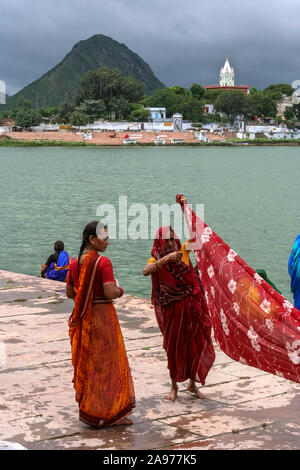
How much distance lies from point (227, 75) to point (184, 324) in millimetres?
198154

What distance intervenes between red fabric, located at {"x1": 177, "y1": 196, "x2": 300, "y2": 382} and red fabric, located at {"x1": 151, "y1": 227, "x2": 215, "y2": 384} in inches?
5.2

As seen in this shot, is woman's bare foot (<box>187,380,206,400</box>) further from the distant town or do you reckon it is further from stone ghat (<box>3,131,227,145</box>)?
stone ghat (<box>3,131,227,145</box>)

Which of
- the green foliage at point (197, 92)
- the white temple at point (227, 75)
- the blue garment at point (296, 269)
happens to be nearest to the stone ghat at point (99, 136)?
the green foliage at point (197, 92)

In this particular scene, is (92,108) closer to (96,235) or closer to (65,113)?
(65,113)

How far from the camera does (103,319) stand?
4824mm

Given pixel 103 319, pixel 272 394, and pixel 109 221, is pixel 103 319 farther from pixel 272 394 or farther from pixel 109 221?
pixel 109 221

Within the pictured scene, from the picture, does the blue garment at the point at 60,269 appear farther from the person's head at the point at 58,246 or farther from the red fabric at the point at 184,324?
the red fabric at the point at 184,324

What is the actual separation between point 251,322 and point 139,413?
1016 millimetres

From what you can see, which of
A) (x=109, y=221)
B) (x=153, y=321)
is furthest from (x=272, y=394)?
(x=109, y=221)

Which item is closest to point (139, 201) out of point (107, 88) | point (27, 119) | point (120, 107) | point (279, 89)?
point (27, 119)

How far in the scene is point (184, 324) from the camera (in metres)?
5.46

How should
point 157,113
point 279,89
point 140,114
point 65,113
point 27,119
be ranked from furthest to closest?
point 279,89, point 157,113, point 65,113, point 140,114, point 27,119

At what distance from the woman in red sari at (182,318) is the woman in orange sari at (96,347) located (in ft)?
2.19

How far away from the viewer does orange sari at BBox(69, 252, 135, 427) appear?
4.81 meters
